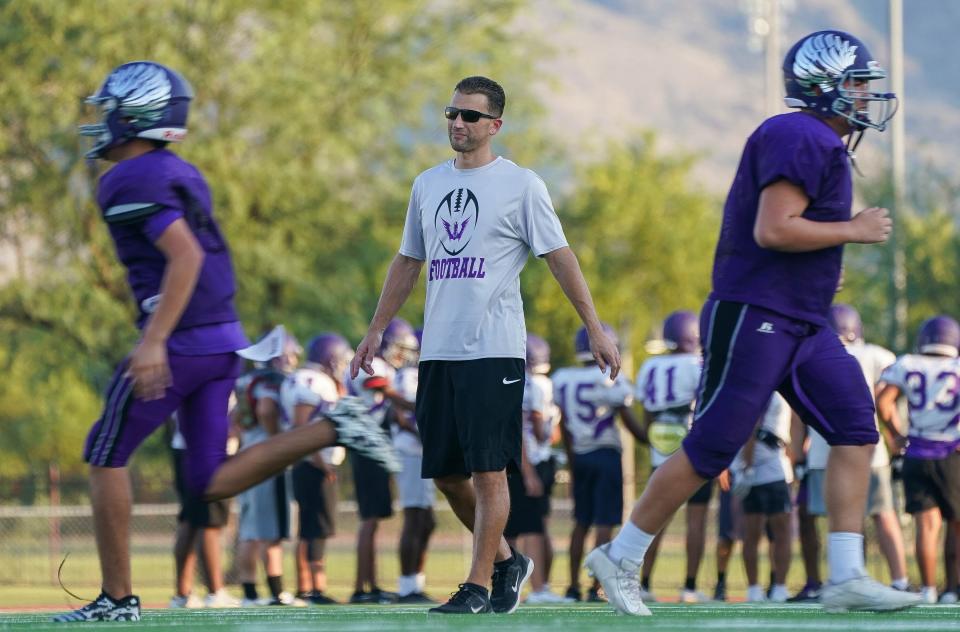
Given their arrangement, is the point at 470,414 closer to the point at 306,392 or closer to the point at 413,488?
the point at 306,392

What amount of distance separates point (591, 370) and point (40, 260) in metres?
13.3

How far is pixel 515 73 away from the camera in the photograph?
95.5 ft

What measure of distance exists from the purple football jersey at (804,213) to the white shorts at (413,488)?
24.4 feet

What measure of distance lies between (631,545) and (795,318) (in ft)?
3.64

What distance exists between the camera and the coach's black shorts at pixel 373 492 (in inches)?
569

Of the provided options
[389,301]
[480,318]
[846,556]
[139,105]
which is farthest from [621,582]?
[139,105]

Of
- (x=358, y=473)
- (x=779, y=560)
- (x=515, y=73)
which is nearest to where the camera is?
(x=779, y=560)

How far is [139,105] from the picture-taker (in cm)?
693

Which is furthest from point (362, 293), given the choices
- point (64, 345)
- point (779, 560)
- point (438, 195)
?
point (438, 195)

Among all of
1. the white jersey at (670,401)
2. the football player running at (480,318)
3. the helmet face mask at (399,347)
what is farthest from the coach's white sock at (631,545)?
the helmet face mask at (399,347)

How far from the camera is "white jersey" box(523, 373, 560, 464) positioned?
1385 centimetres

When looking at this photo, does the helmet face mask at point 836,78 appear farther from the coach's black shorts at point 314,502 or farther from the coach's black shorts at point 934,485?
the coach's black shorts at point 314,502

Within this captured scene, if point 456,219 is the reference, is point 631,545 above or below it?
below

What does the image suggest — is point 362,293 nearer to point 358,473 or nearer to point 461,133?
point 358,473
